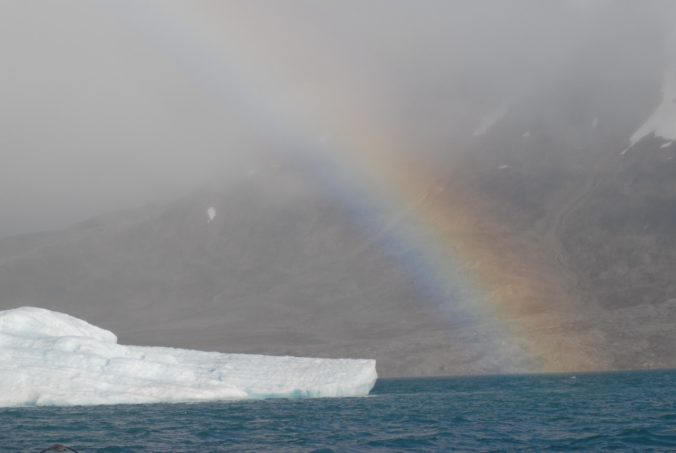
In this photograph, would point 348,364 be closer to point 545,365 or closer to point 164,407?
point 164,407

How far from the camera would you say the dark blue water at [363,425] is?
1612 inches

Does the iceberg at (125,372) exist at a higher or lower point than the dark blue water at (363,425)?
higher

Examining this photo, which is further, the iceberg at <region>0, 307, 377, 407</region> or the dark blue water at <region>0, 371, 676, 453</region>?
the iceberg at <region>0, 307, 377, 407</region>

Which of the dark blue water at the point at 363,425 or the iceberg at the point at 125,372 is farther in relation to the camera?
the iceberg at the point at 125,372

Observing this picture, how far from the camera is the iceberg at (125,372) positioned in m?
64.1

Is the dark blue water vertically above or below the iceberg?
below

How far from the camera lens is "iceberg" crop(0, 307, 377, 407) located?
64.1 meters

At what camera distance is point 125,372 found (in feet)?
225

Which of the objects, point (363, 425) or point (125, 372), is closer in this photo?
point (363, 425)

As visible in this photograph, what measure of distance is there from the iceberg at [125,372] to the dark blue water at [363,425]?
4.35 feet

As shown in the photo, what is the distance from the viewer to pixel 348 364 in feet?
262

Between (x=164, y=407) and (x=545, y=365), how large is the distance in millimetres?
94583

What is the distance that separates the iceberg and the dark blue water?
1326 millimetres

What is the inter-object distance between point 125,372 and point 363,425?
24.9 metres
